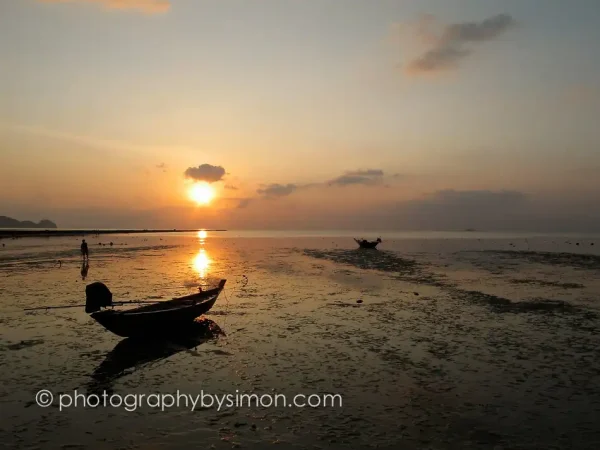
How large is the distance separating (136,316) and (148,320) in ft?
2.13

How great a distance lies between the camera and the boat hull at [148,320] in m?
15.3

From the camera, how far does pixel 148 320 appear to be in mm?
16250

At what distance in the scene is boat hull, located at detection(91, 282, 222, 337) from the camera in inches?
604

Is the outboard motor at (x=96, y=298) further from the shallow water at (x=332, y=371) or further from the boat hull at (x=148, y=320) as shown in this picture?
the shallow water at (x=332, y=371)

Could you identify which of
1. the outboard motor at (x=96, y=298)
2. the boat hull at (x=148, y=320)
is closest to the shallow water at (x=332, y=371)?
the boat hull at (x=148, y=320)

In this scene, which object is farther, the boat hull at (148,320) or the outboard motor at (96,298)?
the boat hull at (148,320)

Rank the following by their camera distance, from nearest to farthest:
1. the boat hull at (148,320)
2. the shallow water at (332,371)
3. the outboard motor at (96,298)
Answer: the shallow water at (332,371)
the outboard motor at (96,298)
the boat hull at (148,320)

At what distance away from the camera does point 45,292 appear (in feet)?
88.7

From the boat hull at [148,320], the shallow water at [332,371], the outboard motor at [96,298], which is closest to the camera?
the shallow water at [332,371]

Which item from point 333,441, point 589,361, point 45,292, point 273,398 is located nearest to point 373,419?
point 333,441

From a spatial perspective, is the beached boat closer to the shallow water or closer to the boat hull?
the boat hull

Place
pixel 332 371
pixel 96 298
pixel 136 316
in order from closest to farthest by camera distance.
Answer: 1. pixel 332 371
2. pixel 96 298
3. pixel 136 316

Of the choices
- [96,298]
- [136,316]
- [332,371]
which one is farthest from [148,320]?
[332,371]

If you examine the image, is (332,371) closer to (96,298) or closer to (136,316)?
(136,316)
